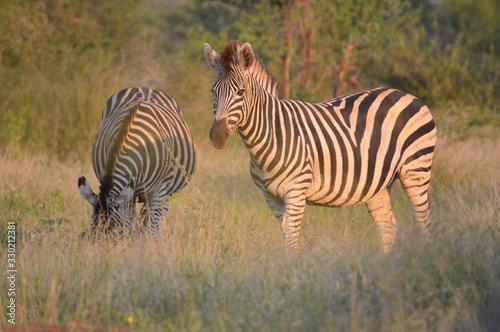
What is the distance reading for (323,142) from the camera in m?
6.00

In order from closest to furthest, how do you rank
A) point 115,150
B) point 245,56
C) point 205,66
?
1. point 245,56
2. point 115,150
3. point 205,66

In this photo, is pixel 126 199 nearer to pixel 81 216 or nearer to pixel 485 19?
pixel 81 216

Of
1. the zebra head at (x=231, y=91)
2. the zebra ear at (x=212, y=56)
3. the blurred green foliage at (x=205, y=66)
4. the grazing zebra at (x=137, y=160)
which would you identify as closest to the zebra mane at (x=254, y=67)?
the zebra head at (x=231, y=91)

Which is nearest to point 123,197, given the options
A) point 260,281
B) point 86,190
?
point 86,190

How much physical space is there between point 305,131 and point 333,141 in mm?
285

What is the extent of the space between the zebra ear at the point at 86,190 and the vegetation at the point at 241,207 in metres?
0.38

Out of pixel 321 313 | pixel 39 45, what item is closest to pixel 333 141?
pixel 321 313

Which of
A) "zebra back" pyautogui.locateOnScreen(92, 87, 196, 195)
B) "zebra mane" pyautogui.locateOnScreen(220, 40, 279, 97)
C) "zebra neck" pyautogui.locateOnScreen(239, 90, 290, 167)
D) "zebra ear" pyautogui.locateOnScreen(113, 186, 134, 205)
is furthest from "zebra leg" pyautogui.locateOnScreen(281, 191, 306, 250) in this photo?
"zebra ear" pyautogui.locateOnScreen(113, 186, 134, 205)

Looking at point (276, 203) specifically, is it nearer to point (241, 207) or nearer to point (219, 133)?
point (219, 133)

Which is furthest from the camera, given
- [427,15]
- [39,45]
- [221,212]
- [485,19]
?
[427,15]

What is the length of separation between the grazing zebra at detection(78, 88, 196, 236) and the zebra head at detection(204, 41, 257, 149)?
61 cm

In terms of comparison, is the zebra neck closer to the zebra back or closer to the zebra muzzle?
the zebra muzzle

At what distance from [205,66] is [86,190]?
10.1 metres

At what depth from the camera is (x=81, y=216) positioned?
7258 mm
